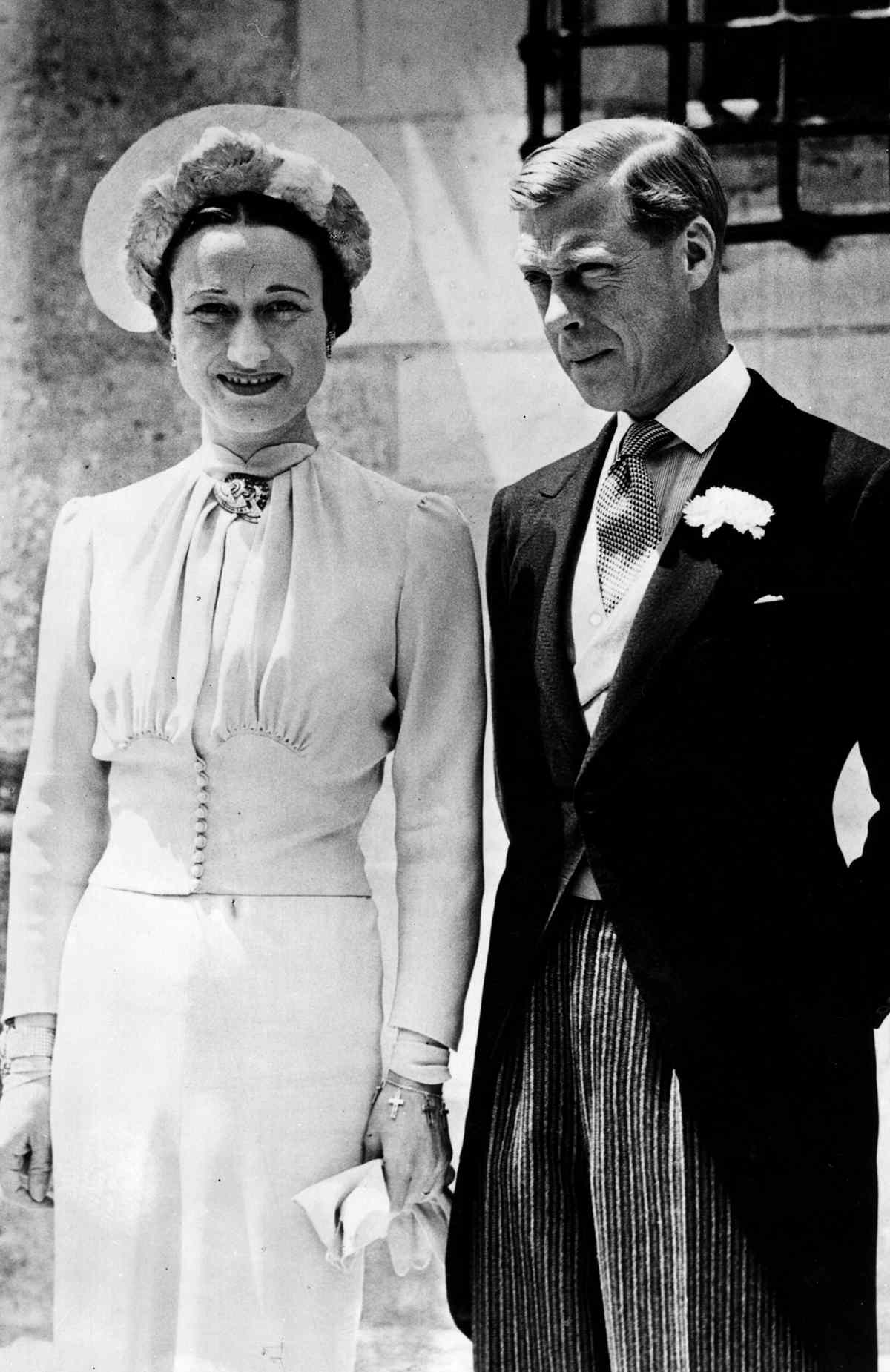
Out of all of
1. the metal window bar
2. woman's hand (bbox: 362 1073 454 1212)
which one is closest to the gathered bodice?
woman's hand (bbox: 362 1073 454 1212)

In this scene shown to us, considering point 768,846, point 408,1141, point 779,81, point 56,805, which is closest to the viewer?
point 768,846

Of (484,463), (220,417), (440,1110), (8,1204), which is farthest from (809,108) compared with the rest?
(8,1204)

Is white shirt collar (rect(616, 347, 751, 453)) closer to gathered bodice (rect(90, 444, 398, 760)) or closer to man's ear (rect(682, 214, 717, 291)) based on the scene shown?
man's ear (rect(682, 214, 717, 291))

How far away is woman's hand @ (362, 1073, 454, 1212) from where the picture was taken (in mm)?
2650

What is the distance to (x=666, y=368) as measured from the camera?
8.52 feet

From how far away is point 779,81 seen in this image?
3688mm

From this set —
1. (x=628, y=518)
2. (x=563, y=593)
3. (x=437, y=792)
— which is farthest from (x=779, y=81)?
(x=437, y=792)

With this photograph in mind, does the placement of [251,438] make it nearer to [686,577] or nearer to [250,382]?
[250,382]

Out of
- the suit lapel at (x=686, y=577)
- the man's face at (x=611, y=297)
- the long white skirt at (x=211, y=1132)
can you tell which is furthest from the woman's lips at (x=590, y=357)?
the long white skirt at (x=211, y=1132)

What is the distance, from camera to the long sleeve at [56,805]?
9.35 ft

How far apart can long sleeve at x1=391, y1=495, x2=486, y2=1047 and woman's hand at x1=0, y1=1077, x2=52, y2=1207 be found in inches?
23.9

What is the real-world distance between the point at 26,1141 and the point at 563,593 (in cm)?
124

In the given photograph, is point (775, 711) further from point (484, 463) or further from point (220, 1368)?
point (484, 463)

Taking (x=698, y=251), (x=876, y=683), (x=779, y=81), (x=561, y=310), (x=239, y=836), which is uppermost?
(x=779, y=81)
